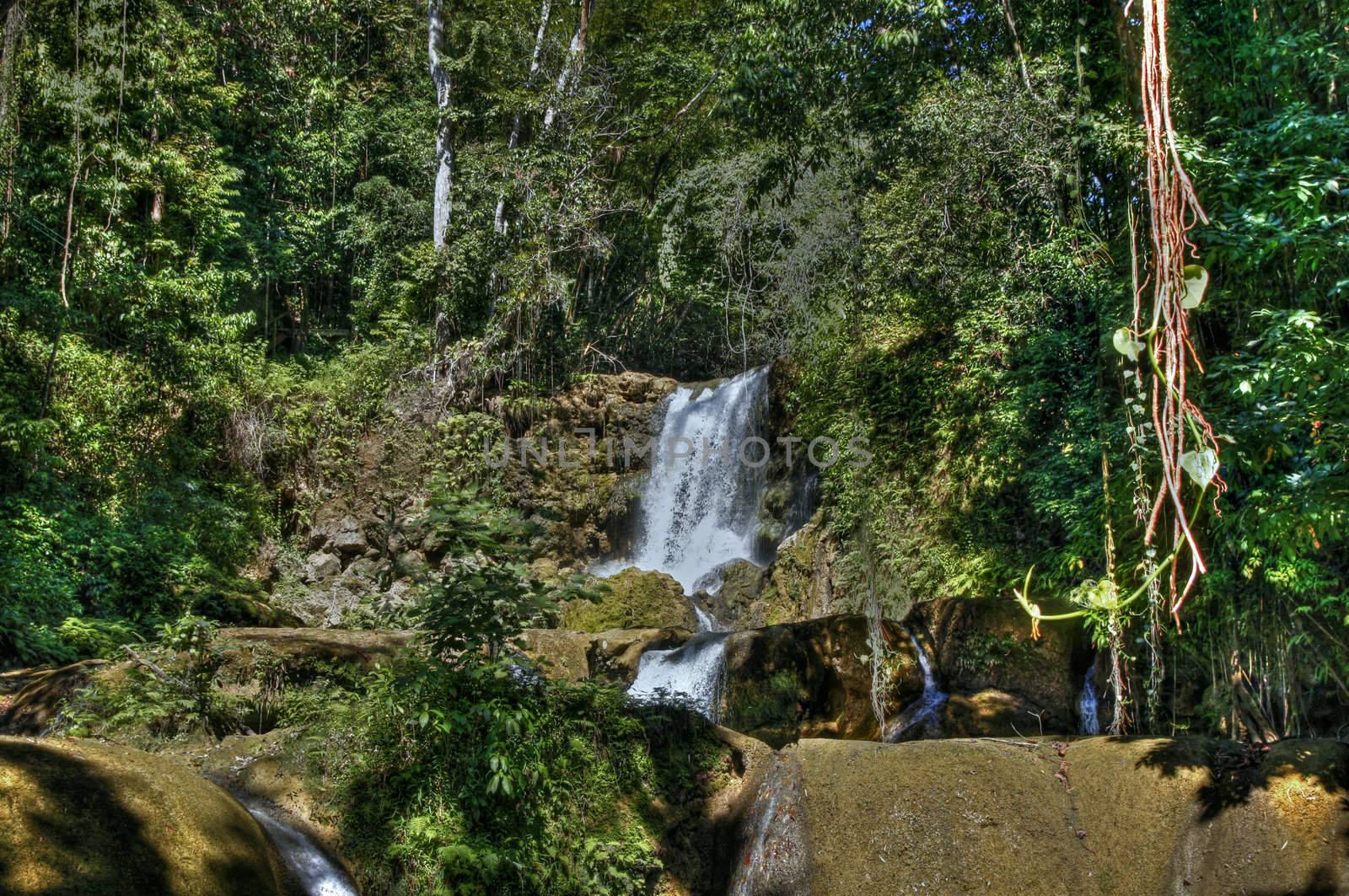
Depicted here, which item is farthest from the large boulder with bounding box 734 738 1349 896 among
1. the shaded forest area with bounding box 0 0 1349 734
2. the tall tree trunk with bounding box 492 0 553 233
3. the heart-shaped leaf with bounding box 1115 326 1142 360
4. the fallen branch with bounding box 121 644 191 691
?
the tall tree trunk with bounding box 492 0 553 233

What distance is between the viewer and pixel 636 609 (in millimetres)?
12984

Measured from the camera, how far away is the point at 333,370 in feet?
63.2

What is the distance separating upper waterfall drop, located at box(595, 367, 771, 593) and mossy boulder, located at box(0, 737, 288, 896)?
478 inches

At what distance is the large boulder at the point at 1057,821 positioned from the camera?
4.51 m

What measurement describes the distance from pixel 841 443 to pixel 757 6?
17.0ft

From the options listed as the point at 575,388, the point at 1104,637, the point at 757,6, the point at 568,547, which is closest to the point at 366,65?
the point at 575,388

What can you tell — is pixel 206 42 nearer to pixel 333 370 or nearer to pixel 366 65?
pixel 333 370

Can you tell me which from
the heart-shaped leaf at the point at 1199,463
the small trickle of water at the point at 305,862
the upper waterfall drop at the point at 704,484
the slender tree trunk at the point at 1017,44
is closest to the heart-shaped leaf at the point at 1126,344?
the heart-shaped leaf at the point at 1199,463

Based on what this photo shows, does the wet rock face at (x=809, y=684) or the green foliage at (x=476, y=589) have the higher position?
the green foliage at (x=476, y=589)

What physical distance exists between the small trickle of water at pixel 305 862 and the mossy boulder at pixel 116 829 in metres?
0.18

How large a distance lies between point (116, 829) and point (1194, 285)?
421 centimetres

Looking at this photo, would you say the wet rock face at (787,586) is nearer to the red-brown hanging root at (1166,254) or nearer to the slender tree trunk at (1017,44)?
the slender tree trunk at (1017,44)

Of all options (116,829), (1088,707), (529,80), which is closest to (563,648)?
(1088,707)

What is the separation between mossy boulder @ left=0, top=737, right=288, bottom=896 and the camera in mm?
3377
